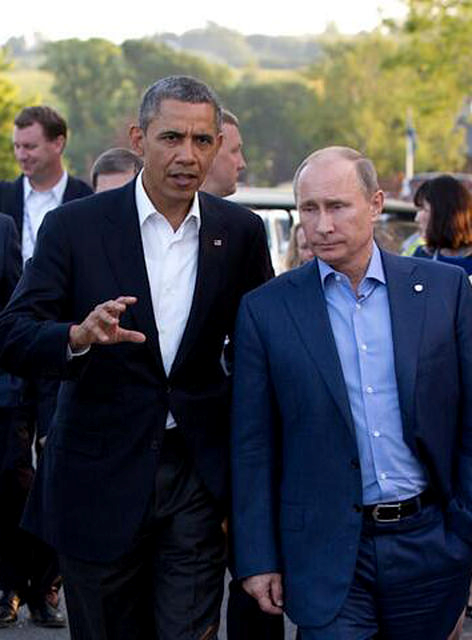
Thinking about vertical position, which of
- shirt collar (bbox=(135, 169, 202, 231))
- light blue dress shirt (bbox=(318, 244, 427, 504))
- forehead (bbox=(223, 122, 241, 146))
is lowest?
light blue dress shirt (bbox=(318, 244, 427, 504))

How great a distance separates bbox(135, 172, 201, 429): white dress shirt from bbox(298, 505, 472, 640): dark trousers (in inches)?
29.7

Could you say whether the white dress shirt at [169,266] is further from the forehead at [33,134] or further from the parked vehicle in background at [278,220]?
the parked vehicle in background at [278,220]

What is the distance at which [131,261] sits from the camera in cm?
431

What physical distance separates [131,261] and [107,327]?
56 centimetres

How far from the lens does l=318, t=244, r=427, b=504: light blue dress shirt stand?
4.01 meters

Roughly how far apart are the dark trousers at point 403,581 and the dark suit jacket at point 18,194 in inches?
159

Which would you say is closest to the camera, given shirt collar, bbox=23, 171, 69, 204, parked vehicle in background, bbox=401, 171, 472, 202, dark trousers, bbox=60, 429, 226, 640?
dark trousers, bbox=60, 429, 226, 640

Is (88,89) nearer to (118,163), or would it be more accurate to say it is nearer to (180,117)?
(118,163)

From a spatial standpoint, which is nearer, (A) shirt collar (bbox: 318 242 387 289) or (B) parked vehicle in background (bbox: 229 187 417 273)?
(A) shirt collar (bbox: 318 242 387 289)

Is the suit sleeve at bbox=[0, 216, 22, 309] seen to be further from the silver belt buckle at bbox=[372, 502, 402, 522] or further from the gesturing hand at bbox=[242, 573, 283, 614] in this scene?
the silver belt buckle at bbox=[372, 502, 402, 522]

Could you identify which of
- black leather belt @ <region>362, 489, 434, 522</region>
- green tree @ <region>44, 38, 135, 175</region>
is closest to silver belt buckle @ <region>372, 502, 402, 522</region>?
black leather belt @ <region>362, 489, 434, 522</region>

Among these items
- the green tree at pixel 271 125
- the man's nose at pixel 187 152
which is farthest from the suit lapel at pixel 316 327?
the green tree at pixel 271 125

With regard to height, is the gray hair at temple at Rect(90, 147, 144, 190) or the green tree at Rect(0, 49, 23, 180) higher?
the gray hair at temple at Rect(90, 147, 144, 190)

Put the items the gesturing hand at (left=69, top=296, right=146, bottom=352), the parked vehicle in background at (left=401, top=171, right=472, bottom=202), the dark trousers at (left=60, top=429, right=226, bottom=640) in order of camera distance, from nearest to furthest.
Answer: the gesturing hand at (left=69, top=296, right=146, bottom=352) < the dark trousers at (left=60, top=429, right=226, bottom=640) < the parked vehicle in background at (left=401, top=171, right=472, bottom=202)
